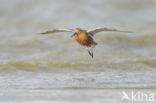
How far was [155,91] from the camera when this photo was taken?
8.64 m

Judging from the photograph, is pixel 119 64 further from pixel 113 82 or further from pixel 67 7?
pixel 67 7

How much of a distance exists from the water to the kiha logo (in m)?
0.23

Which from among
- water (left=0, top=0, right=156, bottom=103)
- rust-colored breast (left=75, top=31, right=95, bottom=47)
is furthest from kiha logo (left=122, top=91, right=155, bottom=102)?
rust-colored breast (left=75, top=31, right=95, bottom=47)

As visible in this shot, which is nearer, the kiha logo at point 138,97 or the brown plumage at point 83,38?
the kiha logo at point 138,97

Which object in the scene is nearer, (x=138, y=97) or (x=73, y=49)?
(x=138, y=97)

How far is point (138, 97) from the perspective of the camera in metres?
8.19

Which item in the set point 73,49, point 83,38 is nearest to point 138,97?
point 83,38

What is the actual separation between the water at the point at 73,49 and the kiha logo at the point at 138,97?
0.23 meters

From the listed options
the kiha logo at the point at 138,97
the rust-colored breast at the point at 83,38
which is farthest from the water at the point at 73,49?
the rust-colored breast at the point at 83,38

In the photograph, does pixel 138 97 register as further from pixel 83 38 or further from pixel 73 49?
pixel 73 49

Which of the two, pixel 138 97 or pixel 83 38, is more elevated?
pixel 83 38

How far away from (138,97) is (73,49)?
4.83 m

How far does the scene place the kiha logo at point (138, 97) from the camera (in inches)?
316

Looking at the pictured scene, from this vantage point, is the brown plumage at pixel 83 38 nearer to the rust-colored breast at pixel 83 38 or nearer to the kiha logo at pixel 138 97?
the rust-colored breast at pixel 83 38
